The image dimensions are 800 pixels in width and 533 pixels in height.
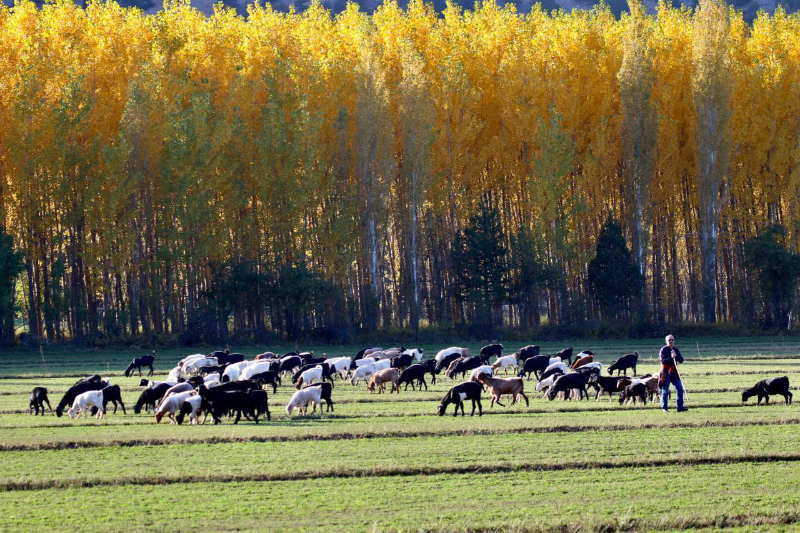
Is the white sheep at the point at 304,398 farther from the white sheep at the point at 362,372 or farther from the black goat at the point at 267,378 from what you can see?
the white sheep at the point at 362,372

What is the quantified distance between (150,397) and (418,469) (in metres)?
9.23

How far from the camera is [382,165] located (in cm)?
5075

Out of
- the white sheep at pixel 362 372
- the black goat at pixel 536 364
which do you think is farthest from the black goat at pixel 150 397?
the black goat at pixel 536 364

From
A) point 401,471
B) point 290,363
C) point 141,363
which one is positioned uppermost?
point 141,363

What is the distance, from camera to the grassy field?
1137cm

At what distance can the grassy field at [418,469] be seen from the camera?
11367 millimetres

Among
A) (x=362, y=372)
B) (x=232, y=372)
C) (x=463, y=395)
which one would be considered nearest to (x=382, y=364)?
(x=362, y=372)

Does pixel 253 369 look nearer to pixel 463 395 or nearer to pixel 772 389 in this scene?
pixel 463 395

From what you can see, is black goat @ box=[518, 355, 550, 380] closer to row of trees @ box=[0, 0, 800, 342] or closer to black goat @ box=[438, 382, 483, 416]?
black goat @ box=[438, 382, 483, 416]

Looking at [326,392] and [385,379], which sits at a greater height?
[326,392]

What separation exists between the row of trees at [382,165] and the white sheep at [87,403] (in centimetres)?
2577

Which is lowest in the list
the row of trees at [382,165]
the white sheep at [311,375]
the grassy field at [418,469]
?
the grassy field at [418,469]

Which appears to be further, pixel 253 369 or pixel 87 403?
pixel 253 369

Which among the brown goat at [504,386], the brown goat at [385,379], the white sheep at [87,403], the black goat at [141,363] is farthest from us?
the black goat at [141,363]
